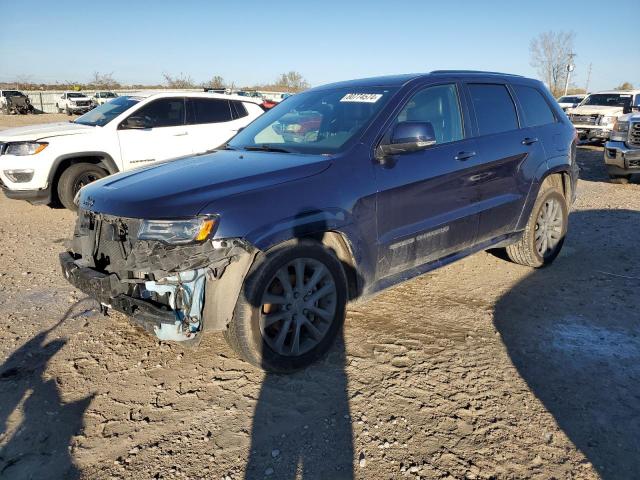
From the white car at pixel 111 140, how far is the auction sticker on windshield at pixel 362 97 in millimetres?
3320

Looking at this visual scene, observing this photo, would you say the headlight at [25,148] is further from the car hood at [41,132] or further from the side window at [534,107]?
the side window at [534,107]

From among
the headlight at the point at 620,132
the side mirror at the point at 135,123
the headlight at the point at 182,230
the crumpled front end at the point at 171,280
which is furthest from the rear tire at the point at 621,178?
the headlight at the point at 182,230

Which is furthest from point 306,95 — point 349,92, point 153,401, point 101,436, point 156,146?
point 156,146

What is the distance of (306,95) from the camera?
4355mm

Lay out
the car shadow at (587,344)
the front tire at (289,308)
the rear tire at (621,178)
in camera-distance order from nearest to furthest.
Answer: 1. the car shadow at (587,344)
2. the front tire at (289,308)
3. the rear tire at (621,178)

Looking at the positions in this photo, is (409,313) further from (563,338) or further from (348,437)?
(348,437)

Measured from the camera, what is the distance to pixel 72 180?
718cm

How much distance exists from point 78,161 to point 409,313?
5728mm

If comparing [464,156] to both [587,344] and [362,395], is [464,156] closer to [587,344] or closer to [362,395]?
[587,344]

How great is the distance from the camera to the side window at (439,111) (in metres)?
3.71

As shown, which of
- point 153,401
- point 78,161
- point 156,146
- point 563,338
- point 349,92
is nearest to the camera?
point 153,401

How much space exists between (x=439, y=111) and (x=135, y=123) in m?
5.39

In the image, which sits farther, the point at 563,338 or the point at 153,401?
the point at 563,338

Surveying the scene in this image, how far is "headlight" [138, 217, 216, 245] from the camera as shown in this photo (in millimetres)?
2670
